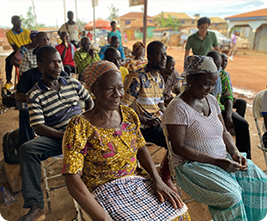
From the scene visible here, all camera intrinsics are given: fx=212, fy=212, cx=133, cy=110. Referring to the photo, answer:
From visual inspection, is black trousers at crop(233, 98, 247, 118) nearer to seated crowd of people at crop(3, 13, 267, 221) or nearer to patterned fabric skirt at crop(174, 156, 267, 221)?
seated crowd of people at crop(3, 13, 267, 221)

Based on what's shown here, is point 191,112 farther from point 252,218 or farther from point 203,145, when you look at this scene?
point 252,218

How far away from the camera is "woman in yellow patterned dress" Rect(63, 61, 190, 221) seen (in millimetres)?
1466

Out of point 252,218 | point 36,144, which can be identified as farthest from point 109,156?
point 252,218

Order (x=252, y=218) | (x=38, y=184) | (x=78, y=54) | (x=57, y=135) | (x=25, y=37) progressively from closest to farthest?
(x=252, y=218)
(x=38, y=184)
(x=57, y=135)
(x=78, y=54)
(x=25, y=37)

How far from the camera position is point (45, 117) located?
8.17 feet

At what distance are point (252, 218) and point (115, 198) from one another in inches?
47.4

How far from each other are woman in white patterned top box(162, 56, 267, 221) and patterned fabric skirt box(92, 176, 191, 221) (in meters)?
0.37

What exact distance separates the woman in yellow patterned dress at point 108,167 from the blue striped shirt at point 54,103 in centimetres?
97

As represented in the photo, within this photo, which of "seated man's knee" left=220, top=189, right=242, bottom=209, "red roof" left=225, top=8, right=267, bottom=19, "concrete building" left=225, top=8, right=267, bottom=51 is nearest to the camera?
"seated man's knee" left=220, top=189, right=242, bottom=209

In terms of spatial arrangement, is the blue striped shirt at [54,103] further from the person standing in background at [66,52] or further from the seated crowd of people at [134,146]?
the person standing in background at [66,52]

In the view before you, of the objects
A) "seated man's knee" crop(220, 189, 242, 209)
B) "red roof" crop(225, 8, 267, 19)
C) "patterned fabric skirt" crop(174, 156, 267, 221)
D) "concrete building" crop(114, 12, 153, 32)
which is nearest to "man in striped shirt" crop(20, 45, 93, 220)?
"patterned fabric skirt" crop(174, 156, 267, 221)

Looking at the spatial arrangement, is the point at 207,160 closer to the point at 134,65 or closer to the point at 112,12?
the point at 134,65

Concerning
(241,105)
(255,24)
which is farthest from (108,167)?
(255,24)

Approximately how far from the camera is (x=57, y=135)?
7.79ft
